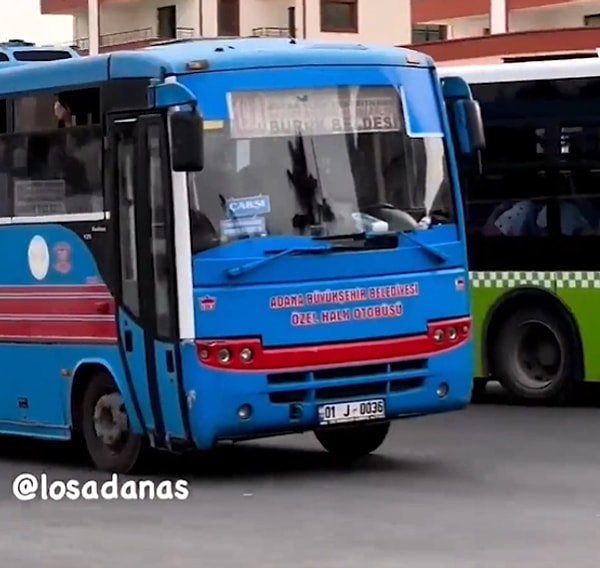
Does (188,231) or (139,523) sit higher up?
(188,231)

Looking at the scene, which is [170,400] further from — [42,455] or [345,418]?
[42,455]

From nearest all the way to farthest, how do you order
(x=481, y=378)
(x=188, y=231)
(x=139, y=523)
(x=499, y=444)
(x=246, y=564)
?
(x=246, y=564) → (x=139, y=523) → (x=188, y=231) → (x=499, y=444) → (x=481, y=378)

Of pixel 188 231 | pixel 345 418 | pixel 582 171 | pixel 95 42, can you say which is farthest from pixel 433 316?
pixel 95 42

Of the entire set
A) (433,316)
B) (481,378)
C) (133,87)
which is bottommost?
(481,378)

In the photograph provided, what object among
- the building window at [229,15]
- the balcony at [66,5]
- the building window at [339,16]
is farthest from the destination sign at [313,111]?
the balcony at [66,5]

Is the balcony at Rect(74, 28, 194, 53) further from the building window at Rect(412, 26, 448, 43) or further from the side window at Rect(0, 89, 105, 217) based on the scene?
the side window at Rect(0, 89, 105, 217)

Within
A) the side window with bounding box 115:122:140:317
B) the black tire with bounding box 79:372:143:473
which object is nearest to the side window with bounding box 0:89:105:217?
the side window with bounding box 115:122:140:317

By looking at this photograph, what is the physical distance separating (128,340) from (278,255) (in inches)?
52.7

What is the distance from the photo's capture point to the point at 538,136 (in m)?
19.5

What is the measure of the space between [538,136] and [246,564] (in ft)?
32.4

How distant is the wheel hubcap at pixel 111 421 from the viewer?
14.4m

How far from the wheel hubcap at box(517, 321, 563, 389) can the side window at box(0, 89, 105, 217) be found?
254 inches

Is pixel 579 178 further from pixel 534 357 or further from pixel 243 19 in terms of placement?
pixel 243 19

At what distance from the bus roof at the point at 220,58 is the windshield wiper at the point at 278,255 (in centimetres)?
134
